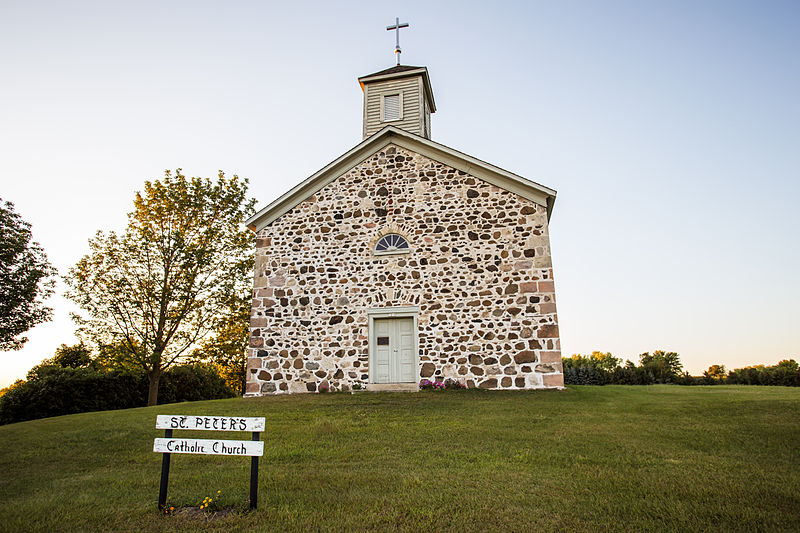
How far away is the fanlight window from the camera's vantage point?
13289 mm

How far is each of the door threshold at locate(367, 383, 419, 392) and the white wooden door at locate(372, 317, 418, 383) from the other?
0.72 ft

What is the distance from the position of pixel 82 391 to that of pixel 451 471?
14699 millimetres

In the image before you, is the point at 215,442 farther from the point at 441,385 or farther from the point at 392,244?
the point at 392,244

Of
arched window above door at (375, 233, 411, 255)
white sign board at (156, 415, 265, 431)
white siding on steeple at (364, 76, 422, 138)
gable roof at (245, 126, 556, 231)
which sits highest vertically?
white siding on steeple at (364, 76, 422, 138)

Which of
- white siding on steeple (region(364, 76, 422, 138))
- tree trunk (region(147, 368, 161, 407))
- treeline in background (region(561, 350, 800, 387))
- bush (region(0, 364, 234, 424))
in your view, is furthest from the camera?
treeline in background (region(561, 350, 800, 387))

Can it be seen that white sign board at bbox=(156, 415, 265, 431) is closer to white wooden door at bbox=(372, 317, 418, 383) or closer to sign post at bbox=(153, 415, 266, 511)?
sign post at bbox=(153, 415, 266, 511)

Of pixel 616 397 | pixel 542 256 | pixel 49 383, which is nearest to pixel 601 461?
pixel 616 397

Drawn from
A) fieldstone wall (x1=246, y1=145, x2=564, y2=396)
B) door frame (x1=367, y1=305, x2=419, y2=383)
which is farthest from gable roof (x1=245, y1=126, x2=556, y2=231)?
door frame (x1=367, y1=305, x2=419, y2=383)

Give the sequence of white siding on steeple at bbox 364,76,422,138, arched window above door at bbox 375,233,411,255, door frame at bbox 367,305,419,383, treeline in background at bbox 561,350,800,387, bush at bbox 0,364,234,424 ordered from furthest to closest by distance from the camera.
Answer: treeline in background at bbox 561,350,800,387, white siding on steeple at bbox 364,76,422,138, bush at bbox 0,364,234,424, arched window above door at bbox 375,233,411,255, door frame at bbox 367,305,419,383

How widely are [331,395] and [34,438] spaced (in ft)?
19.2

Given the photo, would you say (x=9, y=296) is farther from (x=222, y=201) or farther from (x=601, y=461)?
(x=601, y=461)

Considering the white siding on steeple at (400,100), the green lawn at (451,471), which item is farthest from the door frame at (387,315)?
the white siding on steeple at (400,100)

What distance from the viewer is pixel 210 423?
14.7 feet

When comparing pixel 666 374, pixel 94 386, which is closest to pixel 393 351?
pixel 94 386
